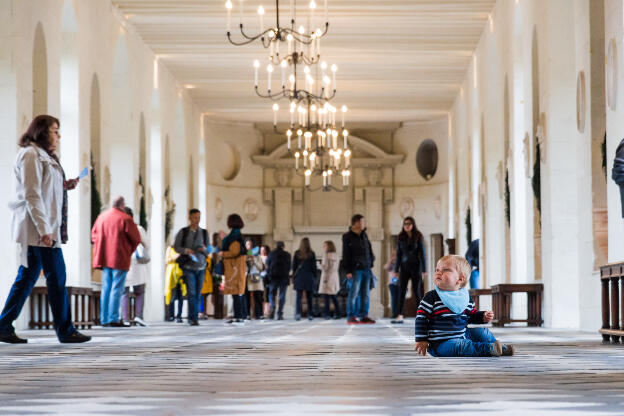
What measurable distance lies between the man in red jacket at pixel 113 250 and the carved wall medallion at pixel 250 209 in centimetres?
1809

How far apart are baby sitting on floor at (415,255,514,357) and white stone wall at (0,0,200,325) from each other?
273 inches

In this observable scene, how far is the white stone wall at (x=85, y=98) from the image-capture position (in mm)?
11508

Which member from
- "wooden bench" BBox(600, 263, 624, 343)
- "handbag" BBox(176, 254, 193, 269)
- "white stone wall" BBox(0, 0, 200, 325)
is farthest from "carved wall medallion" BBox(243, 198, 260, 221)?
"wooden bench" BBox(600, 263, 624, 343)

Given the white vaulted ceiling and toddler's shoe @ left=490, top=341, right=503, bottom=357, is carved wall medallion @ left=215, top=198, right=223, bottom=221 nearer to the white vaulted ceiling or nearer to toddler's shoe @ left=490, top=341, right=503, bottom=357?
the white vaulted ceiling

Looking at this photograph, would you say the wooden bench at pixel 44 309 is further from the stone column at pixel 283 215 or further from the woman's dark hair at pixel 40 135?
the stone column at pixel 283 215

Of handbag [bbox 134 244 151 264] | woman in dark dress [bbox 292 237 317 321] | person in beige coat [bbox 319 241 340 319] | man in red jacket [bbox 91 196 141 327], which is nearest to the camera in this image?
man in red jacket [bbox 91 196 141 327]

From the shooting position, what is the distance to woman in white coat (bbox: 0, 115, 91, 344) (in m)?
7.14

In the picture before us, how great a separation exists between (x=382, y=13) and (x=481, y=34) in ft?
7.82

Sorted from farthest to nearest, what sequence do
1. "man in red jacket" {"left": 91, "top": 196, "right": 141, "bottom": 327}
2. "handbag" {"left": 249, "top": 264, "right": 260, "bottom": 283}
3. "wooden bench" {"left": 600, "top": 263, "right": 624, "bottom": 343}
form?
1. "handbag" {"left": 249, "top": 264, "right": 260, "bottom": 283}
2. "man in red jacket" {"left": 91, "top": 196, "right": 141, "bottom": 327}
3. "wooden bench" {"left": 600, "top": 263, "right": 624, "bottom": 343}

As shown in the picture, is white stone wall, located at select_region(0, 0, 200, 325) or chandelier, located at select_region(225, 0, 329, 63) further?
chandelier, located at select_region(225, 0, 329, 63)

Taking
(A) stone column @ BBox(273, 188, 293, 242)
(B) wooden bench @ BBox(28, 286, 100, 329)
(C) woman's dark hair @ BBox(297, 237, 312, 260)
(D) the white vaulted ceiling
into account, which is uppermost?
(D) the white vaulted ceiling

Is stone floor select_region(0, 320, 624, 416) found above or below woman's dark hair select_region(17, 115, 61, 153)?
below

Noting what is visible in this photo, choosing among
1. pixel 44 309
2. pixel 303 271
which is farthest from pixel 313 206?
pixel 44 309

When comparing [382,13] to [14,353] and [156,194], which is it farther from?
[14,353]
